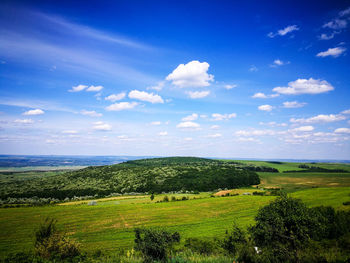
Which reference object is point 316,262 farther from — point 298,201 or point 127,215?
point 127,215

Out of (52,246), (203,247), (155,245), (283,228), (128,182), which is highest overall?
(283,228)

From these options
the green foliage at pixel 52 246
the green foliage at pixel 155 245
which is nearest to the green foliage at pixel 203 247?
the green foliage at pixel 155 245

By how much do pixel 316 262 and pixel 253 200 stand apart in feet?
237

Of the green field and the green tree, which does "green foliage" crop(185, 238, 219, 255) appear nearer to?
the green tree

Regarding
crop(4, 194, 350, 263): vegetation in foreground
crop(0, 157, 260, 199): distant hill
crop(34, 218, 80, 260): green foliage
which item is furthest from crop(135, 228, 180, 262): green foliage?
crop(0, 157, 260, 199): distant hill

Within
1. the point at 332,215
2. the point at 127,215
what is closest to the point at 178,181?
the point at 127,215

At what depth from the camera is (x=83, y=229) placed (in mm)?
57062

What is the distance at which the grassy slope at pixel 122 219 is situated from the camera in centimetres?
4881

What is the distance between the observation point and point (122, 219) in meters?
66.7

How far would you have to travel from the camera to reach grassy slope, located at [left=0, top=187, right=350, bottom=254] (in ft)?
160

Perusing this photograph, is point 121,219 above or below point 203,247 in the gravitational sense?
below

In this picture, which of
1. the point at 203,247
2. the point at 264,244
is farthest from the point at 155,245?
the point at 264,244

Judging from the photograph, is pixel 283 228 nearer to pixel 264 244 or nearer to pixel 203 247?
pixel 264 244

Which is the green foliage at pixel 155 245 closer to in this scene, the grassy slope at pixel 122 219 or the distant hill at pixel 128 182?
the grassy slope at pixel 122 219
